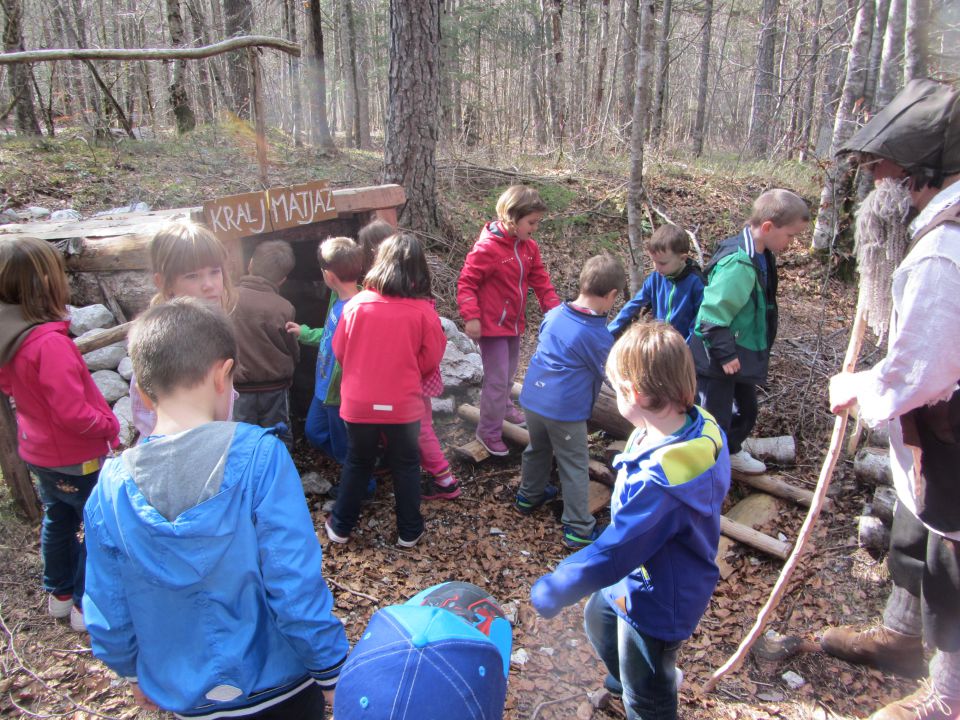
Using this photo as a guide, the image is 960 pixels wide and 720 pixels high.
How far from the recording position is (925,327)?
1894 millimetres

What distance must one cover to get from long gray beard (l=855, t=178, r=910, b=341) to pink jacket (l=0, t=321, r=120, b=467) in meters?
3.19

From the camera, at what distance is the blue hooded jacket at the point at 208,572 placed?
4.96ft

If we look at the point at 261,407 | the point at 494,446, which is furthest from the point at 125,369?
the point at 494,446

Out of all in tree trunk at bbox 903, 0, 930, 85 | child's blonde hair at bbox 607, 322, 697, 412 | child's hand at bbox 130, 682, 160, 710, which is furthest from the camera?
tree trunk at bbox 903, 0, 930, 85

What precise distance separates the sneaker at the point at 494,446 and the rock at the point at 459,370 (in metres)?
0.69

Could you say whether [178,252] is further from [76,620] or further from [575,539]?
[575,539]

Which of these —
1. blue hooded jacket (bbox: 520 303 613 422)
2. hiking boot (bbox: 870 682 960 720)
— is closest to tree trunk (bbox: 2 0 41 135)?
blue hooded jacket (bbox: 520 303 613 422)

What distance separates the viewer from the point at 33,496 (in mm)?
3479

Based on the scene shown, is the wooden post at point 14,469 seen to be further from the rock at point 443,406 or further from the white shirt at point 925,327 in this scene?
the white shirt at point 925,327

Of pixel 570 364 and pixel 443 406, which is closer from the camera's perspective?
pixel 570 364

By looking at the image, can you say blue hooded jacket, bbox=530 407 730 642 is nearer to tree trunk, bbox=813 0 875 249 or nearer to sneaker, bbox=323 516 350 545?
sneaker, bbox=323 516 350 545

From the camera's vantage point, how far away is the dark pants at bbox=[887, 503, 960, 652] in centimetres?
226

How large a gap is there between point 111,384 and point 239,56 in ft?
36.7

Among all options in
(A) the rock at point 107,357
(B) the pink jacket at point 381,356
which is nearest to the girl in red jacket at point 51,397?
(B) the pink jacket at point 381,356
